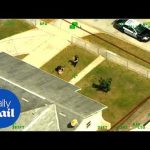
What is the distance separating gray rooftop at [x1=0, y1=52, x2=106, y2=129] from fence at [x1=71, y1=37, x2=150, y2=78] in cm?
1072

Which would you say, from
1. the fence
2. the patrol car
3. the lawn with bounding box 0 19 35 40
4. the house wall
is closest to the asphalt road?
the patrol car

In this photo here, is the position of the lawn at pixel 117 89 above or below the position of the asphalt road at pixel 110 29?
below

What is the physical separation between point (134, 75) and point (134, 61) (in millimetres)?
2987

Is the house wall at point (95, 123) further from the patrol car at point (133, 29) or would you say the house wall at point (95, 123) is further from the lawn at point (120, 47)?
the patrol car at point (133, 29)

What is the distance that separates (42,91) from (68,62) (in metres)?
11.5

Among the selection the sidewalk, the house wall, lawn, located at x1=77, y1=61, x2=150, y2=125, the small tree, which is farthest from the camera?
the sidewalk

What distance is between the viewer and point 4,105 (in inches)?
4006

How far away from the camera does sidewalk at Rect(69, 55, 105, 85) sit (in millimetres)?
112562

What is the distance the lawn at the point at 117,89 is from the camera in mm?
107762

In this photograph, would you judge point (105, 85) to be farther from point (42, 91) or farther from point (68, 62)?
point (42, 91)

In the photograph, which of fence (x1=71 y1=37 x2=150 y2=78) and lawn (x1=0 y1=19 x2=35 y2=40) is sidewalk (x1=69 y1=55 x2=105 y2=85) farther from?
lawn (x1=0 y1=19 x2=35 y2=40)

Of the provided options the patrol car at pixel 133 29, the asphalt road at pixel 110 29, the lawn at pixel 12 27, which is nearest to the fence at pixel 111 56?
the asphalt road at pixel 110 29

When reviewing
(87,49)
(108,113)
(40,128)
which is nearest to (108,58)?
(87,49)

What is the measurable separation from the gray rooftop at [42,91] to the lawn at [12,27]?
10819 millimetres
